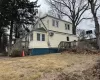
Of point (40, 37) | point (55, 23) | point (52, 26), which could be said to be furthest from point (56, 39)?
point (40, 37)

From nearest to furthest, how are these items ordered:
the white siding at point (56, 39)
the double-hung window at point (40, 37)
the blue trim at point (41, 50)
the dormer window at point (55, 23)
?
the blue trim at point (41, 50) < the double-hung window at point (40, 37) < the white siding at point (56, 39) < the dormer window at point (55, 23)

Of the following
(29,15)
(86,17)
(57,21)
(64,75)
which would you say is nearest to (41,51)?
(57,21)

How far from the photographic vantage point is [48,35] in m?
23.1

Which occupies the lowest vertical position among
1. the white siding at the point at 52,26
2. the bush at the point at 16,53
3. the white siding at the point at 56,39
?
the bush at the point at 16,53

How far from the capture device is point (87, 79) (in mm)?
7188

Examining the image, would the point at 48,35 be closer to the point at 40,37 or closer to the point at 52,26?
the point at 40,37

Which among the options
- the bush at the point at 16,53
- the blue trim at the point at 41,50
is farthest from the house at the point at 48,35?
the bush at the point at 16,53

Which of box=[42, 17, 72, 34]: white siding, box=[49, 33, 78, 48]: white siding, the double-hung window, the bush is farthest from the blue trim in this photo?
box=[42, 17, 72, 34]: white siding

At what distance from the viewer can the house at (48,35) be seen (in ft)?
69.4

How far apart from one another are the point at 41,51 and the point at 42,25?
491cm

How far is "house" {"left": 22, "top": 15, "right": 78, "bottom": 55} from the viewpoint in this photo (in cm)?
2115

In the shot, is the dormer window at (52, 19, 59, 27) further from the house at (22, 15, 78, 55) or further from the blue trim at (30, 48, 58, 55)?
the blue trim at (30, 48, 58, 55)

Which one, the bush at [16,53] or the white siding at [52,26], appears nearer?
the bush at [16,53]

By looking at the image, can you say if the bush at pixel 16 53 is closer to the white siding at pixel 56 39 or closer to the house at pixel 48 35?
the house at pixel 48 35
